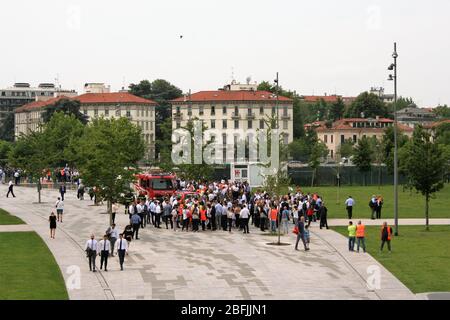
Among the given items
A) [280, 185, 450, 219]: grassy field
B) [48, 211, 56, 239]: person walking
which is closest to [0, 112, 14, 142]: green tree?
[280, 185, 450, 219]: grassy field

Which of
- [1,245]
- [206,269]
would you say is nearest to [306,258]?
[206,269]

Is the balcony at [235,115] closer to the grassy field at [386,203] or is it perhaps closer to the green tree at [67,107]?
the green tree at [67,107]

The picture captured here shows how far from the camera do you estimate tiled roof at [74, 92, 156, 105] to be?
506 ft

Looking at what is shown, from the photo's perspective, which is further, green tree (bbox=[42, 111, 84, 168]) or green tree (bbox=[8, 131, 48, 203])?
green tree (bbox=[42, 111, 84, 168])

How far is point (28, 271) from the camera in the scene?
3069cm

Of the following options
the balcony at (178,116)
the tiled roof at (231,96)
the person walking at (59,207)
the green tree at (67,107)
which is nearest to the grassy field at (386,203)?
the person walking at (59,207)

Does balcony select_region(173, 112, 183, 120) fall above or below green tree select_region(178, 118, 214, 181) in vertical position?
above

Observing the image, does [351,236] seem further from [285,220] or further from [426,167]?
[426,167]

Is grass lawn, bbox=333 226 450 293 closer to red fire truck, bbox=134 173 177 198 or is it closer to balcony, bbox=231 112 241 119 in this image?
red fire truck, bbox=134 173 177 198

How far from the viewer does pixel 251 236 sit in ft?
137

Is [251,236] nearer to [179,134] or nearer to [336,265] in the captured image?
[336,265]

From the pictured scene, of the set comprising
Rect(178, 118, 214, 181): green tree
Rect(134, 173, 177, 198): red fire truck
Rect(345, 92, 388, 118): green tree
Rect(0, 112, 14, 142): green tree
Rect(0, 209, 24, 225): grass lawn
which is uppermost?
Rect(345, 92, 388, 118): green tree

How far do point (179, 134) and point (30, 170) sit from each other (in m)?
14.5

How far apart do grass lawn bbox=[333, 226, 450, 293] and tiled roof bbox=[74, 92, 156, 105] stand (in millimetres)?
114059
